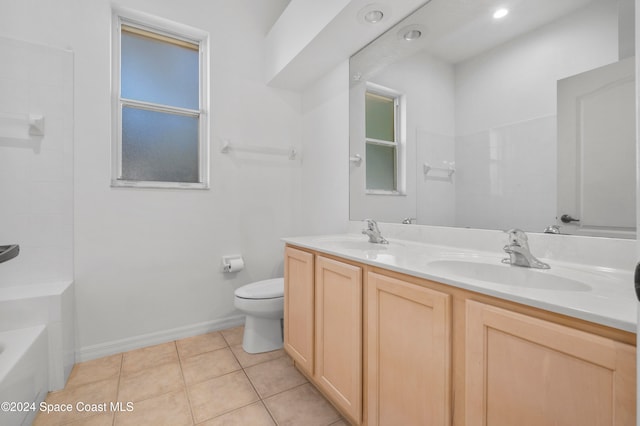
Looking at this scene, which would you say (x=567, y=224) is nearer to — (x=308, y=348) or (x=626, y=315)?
(x=626, y=315)

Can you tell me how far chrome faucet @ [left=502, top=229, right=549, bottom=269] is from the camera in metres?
0.99

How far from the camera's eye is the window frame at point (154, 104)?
2.01 metres

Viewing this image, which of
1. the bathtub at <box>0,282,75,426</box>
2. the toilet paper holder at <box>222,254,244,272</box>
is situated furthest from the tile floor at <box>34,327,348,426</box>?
the toilet paper holder at <box>222,254,244,272</box>

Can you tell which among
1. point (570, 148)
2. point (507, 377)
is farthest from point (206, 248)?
point (570, 148)

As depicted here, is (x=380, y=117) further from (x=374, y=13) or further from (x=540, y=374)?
(x=540, y=374)

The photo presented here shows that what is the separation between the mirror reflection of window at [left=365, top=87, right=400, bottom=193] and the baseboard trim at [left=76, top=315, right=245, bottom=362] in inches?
65.9

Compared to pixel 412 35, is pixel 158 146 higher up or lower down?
lower down

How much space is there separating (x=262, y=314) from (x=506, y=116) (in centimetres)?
182

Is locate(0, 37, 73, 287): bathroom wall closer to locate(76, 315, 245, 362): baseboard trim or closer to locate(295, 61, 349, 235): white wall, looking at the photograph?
locate(76, 315, 245, 362): baseboard trim

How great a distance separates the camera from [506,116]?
1252 millimetres

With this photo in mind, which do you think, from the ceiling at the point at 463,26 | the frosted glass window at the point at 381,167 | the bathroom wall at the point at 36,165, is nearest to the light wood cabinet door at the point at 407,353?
the frosted glass window at the point at 381,167

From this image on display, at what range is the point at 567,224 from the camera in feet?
3.44

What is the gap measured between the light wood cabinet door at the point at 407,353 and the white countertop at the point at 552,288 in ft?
0.22

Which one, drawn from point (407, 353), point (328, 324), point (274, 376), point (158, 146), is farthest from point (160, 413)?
point (158, 146)
